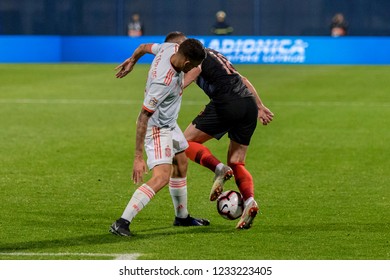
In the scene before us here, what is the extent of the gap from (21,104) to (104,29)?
26985 mm

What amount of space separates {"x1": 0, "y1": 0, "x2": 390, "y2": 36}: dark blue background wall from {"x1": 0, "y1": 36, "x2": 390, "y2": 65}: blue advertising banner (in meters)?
5.01

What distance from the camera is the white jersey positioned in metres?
9.27

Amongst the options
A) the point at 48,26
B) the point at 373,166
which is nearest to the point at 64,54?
the point at 48,26

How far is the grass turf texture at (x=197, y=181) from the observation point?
30.5 feet

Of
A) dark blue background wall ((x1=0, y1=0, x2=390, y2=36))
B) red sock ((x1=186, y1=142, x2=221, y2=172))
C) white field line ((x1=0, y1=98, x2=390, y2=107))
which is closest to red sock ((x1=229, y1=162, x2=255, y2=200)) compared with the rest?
red sock ((x1=186, y1=142, x2=221, y2=172))

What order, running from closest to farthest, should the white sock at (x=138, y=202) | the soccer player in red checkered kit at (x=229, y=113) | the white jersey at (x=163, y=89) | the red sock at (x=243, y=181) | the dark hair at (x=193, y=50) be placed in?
the dark hair at (x=193, y=50) < the white jersey at (x=163, y=89) < the white sock at (x=138, y=202) < the red sock at (x=243, y=181) < the soccer player in red checkered kit at (x=229, y=113)

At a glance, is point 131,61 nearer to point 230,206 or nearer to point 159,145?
point 159,145

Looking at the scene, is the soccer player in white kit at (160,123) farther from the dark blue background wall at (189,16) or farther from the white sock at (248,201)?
the dark blue background wall at (189,16)

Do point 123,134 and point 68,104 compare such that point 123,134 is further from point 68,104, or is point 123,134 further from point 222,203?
point 222,203

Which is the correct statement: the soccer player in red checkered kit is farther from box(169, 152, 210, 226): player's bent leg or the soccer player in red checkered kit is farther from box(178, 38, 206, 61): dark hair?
box(178, 38, 206, 61): dark hair

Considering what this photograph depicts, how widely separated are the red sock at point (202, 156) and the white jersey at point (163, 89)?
0.92 m

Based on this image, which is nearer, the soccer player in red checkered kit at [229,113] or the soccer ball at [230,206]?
the soccer ball at [230,206]

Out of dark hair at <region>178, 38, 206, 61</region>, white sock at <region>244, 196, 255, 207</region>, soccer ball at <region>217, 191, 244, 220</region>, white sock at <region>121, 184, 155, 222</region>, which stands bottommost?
soccer ball at <region>217, 191, 244, 220</region>

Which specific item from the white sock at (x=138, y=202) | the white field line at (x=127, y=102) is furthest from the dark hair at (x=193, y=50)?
the white field line at (x=127, y=102)
